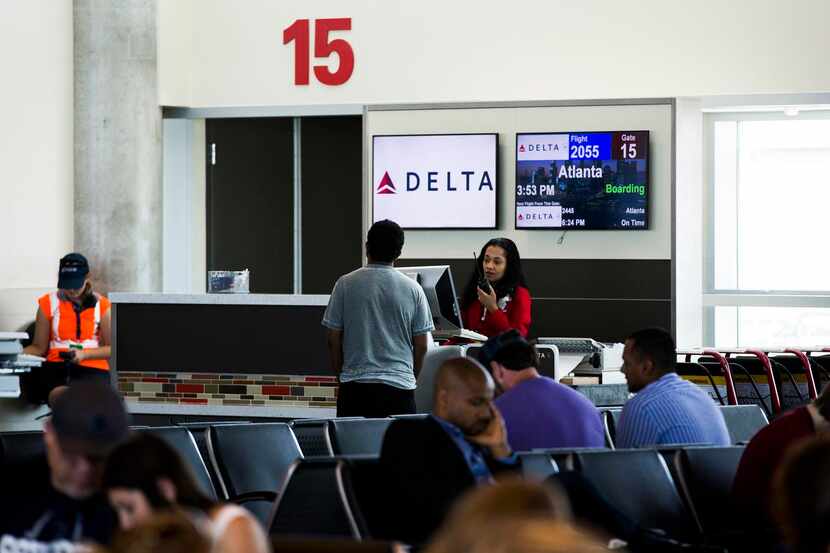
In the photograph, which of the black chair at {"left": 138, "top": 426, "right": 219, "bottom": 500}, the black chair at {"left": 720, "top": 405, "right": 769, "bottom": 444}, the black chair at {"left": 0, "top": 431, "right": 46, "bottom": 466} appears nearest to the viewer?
the black chair at {"left": 0, "top": 431, "right": 46, "bottom": 466}

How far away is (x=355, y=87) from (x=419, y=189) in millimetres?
1021

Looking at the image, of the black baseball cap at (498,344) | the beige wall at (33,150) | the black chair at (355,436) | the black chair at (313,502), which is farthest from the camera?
the beige wall at (33,150)

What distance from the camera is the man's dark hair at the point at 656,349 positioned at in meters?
5.08

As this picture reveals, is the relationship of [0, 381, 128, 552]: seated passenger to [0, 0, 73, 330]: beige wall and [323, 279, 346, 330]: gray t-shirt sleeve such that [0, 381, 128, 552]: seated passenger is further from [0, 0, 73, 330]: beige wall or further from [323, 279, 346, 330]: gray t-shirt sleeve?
[0, 0, 73, 330]: beige wall

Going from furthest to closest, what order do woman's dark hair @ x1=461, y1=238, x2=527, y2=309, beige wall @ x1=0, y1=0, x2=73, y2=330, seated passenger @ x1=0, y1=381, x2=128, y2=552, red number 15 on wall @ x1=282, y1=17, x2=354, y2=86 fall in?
red number 15 on wall @ x1=282, y1=17, x2=354, y2=86 < beige wall @ x1=0, y1=0, x2=73, y2=330 < woman's dark hair @ x1=461, y1=238, x2=527, y2=309 < seated passenger @ x1=0, y1=381, x2=128, y2=552

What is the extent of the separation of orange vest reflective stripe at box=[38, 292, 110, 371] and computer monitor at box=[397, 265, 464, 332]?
7.80 ft

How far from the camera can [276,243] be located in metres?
12.0

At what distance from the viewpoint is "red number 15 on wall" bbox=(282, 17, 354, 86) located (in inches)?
444

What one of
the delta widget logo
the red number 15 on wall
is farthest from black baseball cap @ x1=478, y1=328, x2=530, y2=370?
the red number 15 on wall

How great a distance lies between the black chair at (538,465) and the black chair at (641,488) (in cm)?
11

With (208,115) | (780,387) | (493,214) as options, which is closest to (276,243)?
(208,115)

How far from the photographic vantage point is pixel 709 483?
4.41m

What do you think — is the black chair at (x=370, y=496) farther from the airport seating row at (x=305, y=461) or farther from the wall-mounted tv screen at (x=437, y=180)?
the wall-mounted tv screen at (x=437, y=180)

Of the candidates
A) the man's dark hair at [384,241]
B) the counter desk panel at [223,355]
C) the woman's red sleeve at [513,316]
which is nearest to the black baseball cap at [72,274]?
the counter desk panel at [223,355]
